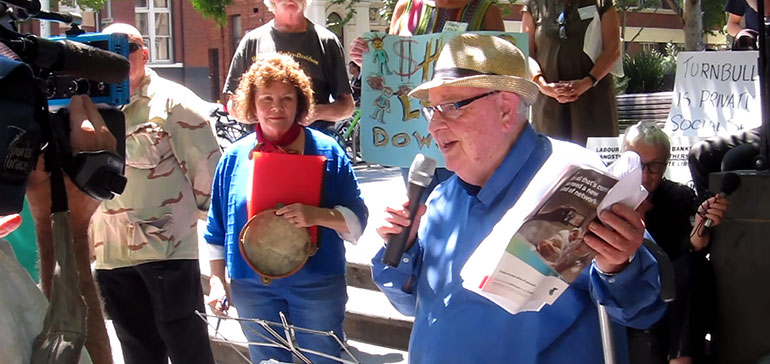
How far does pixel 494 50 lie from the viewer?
2.43 meters

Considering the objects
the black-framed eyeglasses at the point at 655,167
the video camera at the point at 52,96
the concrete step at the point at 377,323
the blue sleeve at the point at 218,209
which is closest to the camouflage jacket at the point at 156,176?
the blue sleeve at the point at 218,209

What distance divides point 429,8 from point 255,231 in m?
1.44

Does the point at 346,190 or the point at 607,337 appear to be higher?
the point at 346,190

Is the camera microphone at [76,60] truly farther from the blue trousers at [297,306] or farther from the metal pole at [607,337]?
the blue trousers at [297,306]

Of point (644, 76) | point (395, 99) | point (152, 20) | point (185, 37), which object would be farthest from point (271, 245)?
point (152, 20)

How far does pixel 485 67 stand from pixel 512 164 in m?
0.28

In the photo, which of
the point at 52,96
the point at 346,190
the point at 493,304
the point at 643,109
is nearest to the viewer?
the point at 52,96

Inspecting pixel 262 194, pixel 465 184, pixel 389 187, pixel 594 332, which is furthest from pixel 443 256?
pixel 389 187

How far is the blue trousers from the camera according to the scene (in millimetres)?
3922

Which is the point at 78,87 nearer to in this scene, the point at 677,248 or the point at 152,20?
the point at 677,248

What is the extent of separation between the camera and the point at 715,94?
448cm

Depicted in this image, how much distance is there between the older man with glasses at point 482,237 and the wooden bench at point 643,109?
5961 mm

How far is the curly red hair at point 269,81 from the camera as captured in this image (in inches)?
157

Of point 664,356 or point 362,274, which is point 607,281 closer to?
point 664,356
